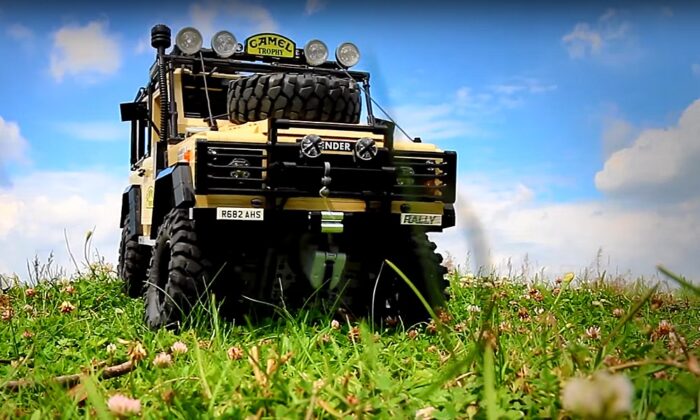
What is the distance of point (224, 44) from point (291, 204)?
238 centimetres

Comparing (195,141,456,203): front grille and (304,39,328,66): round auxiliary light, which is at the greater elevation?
(304,39,328,66): round auxiliary light

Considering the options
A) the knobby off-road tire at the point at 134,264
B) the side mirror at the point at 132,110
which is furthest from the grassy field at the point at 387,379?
the knobby off-road tire at the point at 134,264

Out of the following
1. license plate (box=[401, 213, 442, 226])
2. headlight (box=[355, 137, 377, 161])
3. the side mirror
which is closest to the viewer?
headlight (box=[355, 137, 377, 161])

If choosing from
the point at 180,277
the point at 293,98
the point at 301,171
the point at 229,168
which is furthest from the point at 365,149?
the point at 180,277

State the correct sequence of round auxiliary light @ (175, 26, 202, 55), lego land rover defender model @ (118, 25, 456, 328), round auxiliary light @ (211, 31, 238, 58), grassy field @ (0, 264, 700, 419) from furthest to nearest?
round auxiliary light @ (211, 31, 238, 58)
round auxiliary light @ (175, 26, 202, 55)
lego land rover defender model @ (118, 25, 456, 328)
grassy field @ (0, 264, 700, 419)

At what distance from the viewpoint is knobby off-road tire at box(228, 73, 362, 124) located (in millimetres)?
6711

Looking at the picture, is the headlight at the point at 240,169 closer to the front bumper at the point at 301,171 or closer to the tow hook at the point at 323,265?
the front bumper at the point at 301,171

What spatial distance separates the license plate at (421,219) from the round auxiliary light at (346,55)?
2.45 meters

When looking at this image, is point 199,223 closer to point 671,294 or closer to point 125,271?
point 125,271

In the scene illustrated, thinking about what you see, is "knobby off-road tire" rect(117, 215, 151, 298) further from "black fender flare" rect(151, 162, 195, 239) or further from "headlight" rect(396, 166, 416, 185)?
"headlight" rect(396, 166, 416, 185)

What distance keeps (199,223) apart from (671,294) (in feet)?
15.8

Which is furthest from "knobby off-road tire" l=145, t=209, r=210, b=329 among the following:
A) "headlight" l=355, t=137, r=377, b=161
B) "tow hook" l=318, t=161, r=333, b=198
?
"headlight" l=355, t=137, r=377, b=161

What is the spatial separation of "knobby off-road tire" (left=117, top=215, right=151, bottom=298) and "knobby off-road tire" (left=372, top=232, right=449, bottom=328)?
12.2 feet

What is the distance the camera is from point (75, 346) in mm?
4734
